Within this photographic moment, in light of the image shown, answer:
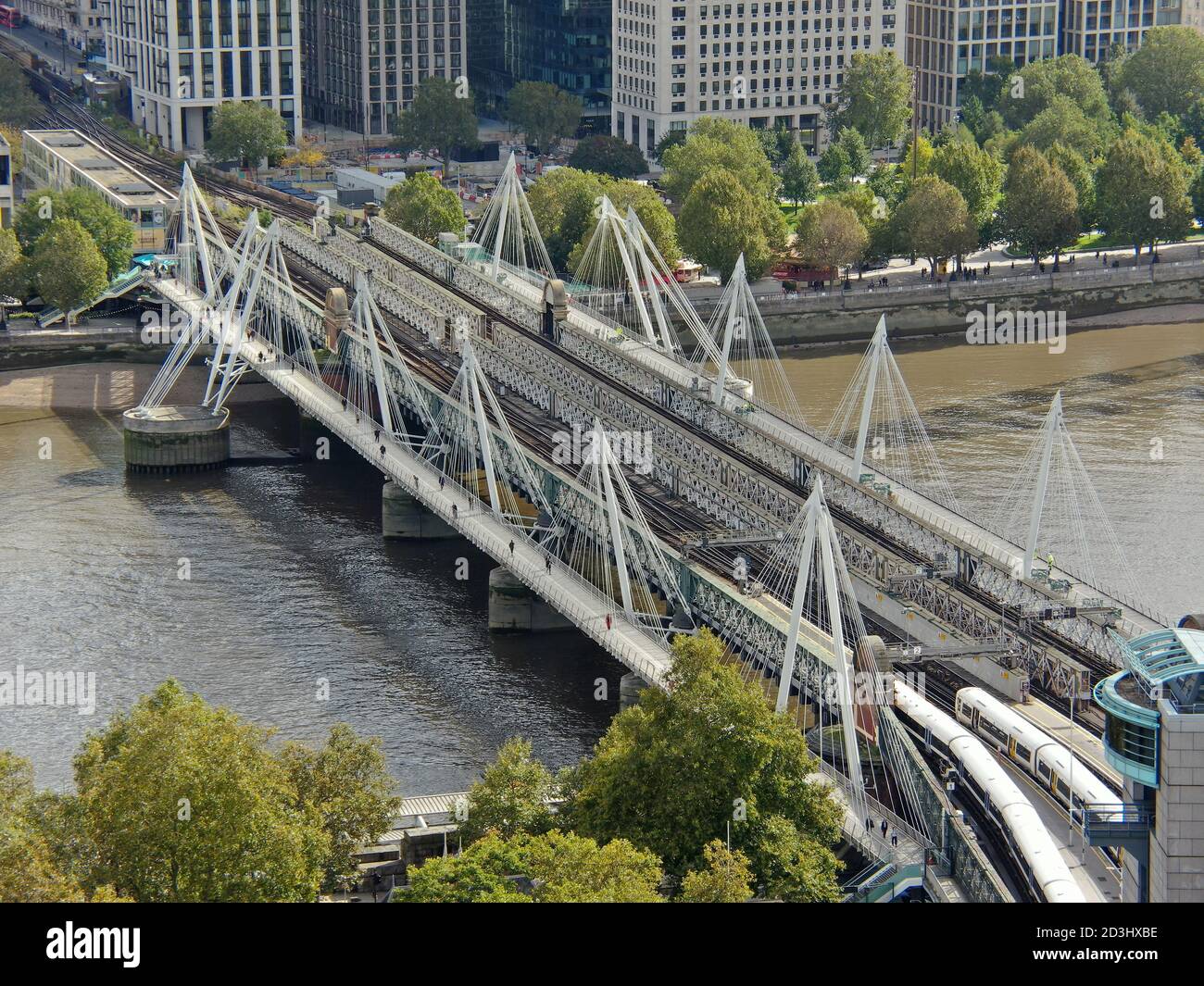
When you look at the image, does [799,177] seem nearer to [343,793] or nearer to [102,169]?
[102,169]

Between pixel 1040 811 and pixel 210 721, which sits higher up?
pixel 210 721

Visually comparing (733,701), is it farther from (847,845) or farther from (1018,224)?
(1018,224)

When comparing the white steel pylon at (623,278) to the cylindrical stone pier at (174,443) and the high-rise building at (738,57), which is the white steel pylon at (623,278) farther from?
the high-rise building at (738,57)

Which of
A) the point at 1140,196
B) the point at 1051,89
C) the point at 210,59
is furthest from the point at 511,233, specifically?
the point at 1051,89

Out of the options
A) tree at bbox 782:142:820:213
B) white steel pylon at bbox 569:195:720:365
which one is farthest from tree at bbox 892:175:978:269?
tree at bbox 782:142:820:213

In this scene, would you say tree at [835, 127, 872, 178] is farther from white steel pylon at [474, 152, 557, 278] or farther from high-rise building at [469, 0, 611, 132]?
white steel pylon at [474, 152, 557, 278]

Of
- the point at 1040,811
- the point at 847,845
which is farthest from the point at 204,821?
the point at 1040,811
